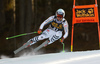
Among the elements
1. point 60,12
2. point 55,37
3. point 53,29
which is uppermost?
point 60,12

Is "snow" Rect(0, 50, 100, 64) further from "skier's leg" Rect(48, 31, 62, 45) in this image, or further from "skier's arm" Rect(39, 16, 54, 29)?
"skier's arm" Rect(39, 16, 54, 29)

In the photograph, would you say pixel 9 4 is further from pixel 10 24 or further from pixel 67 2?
pixel 67 2

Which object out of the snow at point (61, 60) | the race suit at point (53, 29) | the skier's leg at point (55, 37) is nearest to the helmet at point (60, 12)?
the race suit at point (53, 29)

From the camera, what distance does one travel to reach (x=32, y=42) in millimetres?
4527

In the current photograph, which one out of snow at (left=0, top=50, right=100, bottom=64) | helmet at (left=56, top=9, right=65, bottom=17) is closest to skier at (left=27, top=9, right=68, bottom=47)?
helmet at (left=56, top=9, right=65, bottom=17)

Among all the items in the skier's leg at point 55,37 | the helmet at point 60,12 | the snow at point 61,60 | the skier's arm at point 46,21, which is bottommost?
the snow at point 61,60

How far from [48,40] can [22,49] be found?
750 mm

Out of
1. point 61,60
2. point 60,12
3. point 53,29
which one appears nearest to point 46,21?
point 53,29

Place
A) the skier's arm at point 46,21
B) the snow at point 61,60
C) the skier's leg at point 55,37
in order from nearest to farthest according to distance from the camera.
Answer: the snow at point 61,60, the skier's arm at point 46,21, the skier's leg at point 55,37

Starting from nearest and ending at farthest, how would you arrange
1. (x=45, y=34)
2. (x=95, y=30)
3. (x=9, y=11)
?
(x=9, y=11), (x=45, y=34), (x=95, y=30)

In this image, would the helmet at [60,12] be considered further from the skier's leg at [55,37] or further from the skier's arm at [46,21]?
the skier's leg at [55,37]

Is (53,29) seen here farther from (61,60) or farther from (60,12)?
(61,60)

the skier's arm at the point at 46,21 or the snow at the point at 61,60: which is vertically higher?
the skier's arm at the point at 46,21

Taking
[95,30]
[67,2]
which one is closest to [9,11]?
[67,2]
